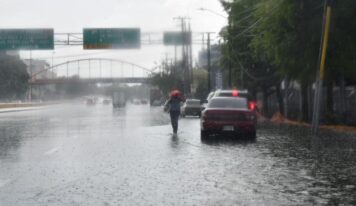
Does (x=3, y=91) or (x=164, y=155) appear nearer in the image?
(x=164, y=155)

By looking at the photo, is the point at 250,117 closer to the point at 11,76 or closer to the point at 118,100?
the point at 118,100

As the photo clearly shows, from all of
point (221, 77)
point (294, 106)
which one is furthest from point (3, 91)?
point (294, 106)

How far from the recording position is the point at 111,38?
5494 centimetres

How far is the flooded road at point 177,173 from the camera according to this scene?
359 inches

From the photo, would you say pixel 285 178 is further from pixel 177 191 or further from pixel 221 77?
pixel 221 77

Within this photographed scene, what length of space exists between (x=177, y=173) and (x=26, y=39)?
45.9 metres

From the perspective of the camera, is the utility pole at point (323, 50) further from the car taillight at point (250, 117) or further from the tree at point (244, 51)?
the tree at point (244, 51)

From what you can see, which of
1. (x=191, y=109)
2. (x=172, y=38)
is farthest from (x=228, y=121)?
(x=172, y=38)

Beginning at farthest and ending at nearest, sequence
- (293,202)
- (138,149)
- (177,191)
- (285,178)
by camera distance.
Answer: (138,149), (285,178), (177,191), (293,202)

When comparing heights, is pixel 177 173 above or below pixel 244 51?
below

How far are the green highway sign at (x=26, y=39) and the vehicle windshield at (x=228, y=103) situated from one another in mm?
36198

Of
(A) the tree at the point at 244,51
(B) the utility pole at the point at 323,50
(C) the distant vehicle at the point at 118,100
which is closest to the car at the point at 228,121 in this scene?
(B) the utility pole at the point at 323,50

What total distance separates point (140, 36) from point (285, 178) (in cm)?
4496

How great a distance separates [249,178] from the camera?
1117cm
